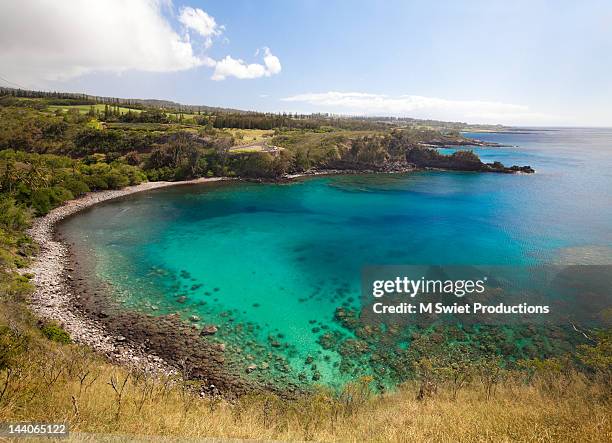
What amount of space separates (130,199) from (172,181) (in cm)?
1431

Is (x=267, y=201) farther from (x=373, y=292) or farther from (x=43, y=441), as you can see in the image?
(x=43, y=441)

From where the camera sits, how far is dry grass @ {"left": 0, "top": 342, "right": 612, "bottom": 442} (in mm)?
7387

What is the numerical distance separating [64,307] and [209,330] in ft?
30.5

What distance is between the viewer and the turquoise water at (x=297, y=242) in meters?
20.6

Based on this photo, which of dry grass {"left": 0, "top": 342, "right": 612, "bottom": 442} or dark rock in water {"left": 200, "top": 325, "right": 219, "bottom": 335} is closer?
dry grass {"left": 0, "top": 342, "right": 612, "bottom": 442}

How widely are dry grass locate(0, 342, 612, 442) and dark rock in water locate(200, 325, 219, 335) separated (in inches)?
252

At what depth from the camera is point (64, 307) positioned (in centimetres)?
2006

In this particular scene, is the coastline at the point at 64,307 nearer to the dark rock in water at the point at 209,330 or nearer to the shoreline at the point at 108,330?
the shoreline at the point at 108,330

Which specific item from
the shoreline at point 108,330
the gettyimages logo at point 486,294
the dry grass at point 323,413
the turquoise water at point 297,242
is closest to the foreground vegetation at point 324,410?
the dry grass at point 323,413

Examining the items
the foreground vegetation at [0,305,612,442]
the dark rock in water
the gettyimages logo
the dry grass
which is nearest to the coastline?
the dark rock in water

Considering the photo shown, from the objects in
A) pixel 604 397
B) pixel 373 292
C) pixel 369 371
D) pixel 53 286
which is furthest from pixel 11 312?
pixel 604 397

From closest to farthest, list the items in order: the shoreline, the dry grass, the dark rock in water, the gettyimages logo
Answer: the dry grass, the shoreline, the dark rock in water, the gettyimages logo

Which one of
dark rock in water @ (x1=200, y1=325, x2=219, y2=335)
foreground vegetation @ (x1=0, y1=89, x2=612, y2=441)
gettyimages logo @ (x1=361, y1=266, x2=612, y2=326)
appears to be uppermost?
foreground vegetation @ (x1=0, y1=89, x2=612, y2=441)

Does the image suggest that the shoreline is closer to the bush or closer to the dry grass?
the bush
